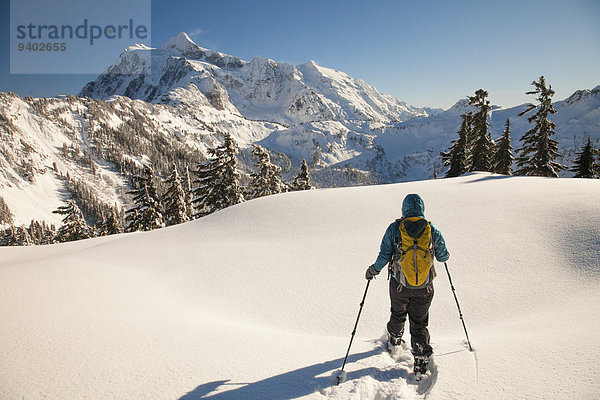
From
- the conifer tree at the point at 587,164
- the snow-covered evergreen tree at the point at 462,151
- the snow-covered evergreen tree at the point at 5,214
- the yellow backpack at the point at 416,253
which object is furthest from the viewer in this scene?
the snow-covered evergreen tree at the point at 5,214

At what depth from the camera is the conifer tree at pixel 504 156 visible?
87.8 ft

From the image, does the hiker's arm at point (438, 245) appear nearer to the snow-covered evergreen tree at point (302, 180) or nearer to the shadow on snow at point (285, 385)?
the shadow on snow at point (285, 385)

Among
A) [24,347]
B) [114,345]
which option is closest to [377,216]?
[114,345]

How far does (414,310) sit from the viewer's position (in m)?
3.62

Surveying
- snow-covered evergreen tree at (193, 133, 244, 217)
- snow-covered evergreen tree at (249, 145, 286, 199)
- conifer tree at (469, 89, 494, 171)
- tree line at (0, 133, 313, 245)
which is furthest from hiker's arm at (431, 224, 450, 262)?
conifer tree at (469, 89, 494, 171)

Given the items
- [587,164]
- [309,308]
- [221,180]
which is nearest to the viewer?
[309,308]

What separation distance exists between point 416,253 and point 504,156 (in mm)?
31561

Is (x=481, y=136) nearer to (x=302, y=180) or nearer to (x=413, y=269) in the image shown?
(x=302, y=180)

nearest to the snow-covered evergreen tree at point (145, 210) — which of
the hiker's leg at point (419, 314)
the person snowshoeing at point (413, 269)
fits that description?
the person snowshoeing at point (413, 269)

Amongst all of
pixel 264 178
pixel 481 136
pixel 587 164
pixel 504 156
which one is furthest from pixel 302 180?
pixel 587 164

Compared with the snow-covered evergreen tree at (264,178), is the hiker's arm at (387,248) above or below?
below

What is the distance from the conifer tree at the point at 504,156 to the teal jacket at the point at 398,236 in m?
30.0

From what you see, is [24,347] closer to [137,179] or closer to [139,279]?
[139,279]

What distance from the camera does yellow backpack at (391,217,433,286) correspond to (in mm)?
3453
